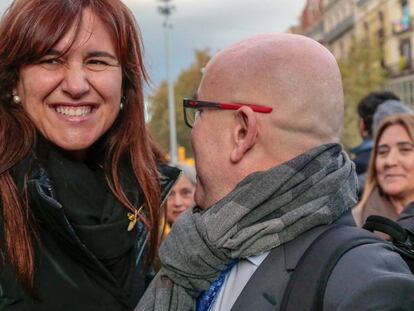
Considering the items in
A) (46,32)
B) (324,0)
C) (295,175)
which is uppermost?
(324,0)

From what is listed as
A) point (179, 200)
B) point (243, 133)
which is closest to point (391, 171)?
point (179, 200)

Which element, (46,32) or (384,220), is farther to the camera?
(46,32)

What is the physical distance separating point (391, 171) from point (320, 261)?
2616mm

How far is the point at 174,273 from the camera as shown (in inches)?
66.8

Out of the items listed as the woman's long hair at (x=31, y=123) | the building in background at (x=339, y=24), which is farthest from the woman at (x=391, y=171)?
the building in background at (x=339, y=24)

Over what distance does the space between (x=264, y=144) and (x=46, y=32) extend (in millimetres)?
933

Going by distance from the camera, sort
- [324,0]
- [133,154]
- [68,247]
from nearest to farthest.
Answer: [68,247] < [133,154] < [324,0]

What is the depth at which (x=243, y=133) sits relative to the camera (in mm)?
1640

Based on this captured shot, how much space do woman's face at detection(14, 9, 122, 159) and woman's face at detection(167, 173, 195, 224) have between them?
249 centimetres

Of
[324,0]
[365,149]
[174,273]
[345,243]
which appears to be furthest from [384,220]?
[324,0]

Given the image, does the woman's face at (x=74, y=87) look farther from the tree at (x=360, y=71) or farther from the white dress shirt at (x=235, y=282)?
the tree at (x=360, y=71)

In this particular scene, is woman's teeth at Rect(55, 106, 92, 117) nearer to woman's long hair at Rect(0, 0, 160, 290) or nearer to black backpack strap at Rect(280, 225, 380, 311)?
woman's long hair at Rect(0, 0, 160, 290)

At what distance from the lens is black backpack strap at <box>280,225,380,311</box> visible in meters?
1.40

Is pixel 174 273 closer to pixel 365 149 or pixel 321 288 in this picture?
pixel 321 288
